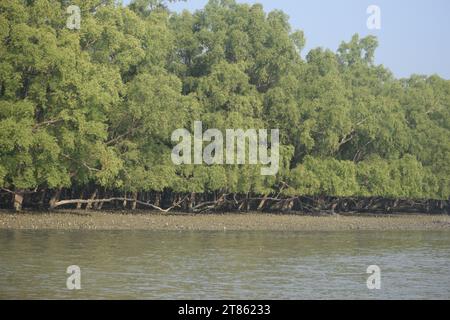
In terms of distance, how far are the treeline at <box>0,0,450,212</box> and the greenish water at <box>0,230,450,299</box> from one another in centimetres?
686

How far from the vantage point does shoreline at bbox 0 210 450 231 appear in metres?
51.7

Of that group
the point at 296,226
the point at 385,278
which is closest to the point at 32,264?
the point at 385,278

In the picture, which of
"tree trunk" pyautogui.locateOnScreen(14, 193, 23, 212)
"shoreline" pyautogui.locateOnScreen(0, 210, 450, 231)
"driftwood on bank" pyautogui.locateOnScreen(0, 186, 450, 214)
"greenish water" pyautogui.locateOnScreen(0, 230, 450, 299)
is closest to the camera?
"greenish water" pyautogui.locateOnScreen(0, 230, 450, 299)

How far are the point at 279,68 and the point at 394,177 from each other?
14.8 meters

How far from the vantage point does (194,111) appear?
61.7 metres

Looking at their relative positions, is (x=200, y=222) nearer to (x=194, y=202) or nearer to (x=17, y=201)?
(x=194, y=202)

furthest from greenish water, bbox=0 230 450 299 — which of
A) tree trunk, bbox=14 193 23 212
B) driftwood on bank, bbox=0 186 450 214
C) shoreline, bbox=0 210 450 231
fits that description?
driftwood on bank, bbox=0 186 450 214

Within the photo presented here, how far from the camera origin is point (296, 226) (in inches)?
2482

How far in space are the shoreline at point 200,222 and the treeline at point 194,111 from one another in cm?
183

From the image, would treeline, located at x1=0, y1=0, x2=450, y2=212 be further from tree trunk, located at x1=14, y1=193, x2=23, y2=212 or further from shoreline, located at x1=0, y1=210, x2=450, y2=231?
shoreline, located at x1=0, y1=210, x2=450, y2=231

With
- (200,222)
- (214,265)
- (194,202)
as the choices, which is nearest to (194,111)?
(200,222)

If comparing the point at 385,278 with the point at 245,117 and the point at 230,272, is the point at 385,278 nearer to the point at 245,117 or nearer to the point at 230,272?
the point at 230,272

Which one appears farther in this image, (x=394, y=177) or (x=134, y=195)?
(x=394, y=177)

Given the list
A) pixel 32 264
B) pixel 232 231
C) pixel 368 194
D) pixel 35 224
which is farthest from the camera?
pixel 368 194
